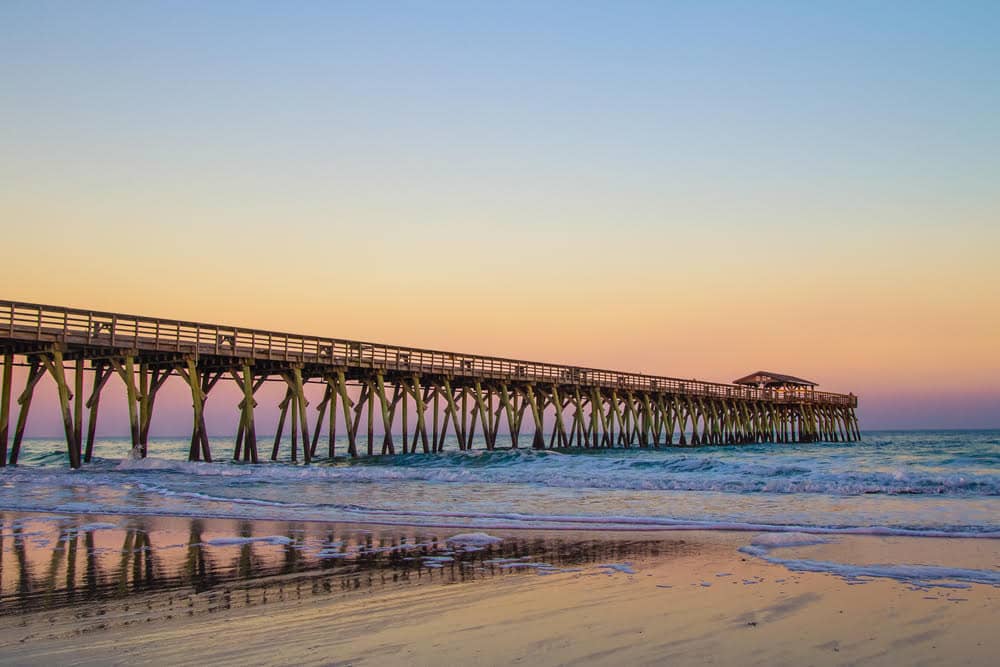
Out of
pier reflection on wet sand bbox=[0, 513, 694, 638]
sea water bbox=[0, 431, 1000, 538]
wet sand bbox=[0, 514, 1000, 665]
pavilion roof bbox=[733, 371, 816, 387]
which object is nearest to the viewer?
wet sand bbox=[0, 514, 1000, 665]

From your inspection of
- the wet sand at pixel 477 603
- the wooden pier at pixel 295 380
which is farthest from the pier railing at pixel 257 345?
the wet sand at pixel 477 603

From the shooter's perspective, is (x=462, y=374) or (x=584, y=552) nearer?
(x=584, y=552)

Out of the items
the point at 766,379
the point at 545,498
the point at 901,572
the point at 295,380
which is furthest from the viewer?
the point at 766,379

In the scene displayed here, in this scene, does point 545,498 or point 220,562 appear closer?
point 220,562

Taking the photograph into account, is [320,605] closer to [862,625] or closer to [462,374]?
[862,625]

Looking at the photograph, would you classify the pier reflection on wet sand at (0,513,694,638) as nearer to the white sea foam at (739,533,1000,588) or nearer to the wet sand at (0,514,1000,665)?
the wet sand at (0,514,1000,665)

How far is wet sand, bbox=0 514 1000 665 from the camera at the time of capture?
4680mm

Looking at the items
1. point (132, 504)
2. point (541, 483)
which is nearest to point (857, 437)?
point (541, 483)

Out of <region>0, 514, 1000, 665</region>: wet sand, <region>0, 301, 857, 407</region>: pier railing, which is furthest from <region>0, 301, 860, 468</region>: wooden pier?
<region>0, 514, 1000, 665</region>: wet sand

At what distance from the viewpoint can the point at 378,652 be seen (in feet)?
15.2

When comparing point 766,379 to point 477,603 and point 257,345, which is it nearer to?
point 257,345

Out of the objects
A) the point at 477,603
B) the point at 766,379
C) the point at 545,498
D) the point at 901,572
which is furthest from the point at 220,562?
the point at 766,379

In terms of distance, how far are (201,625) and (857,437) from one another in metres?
87.6

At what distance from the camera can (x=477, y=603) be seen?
608cm
